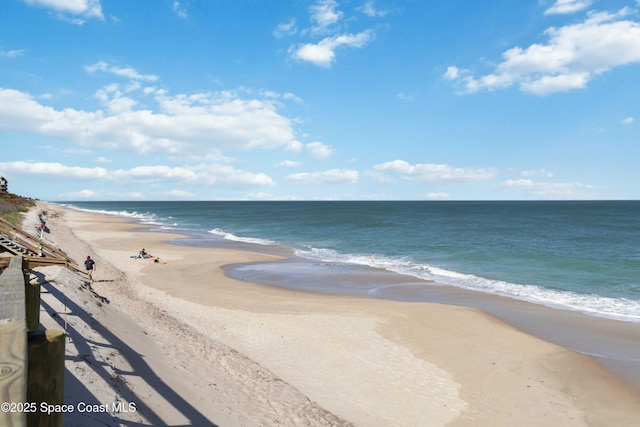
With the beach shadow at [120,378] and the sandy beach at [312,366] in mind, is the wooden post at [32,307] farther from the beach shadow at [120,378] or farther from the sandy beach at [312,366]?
the sandy beach at [312,366]

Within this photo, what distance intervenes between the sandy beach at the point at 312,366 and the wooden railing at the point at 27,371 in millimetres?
4370

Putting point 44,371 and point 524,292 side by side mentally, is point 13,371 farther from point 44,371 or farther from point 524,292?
point 524,292

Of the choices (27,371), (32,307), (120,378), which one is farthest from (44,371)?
(120,378)

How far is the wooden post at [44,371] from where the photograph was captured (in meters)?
1.83

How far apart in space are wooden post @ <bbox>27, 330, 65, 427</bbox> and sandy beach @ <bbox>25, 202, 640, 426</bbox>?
4.38m

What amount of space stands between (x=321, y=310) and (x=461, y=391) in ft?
25.5

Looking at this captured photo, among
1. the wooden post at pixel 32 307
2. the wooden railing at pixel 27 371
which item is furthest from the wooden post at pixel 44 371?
the wooden post at pixel 32 307

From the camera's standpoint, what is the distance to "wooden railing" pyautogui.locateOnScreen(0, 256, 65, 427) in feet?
4.72

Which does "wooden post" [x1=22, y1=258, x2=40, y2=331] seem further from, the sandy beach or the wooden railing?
the sandy beach

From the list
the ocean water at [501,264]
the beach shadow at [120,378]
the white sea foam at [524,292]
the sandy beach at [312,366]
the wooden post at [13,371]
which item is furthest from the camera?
the ocean water at [501,264]

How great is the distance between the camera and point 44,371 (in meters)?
1.87

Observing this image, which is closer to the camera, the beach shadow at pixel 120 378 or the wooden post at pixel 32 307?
the wooden post at pixel 32 307

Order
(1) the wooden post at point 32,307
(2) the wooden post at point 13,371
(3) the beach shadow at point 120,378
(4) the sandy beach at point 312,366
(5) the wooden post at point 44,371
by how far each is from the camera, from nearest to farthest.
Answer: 1. (2) the wooden post at point 13,371
2. (5) the wooden post at point 44,371
3. (1) the wooden post at point 32,307
4. (3) the beach shadow at point 120,378
5. (4) the sandy beach at point 312,366

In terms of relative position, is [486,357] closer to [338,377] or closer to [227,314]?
[338,377]
